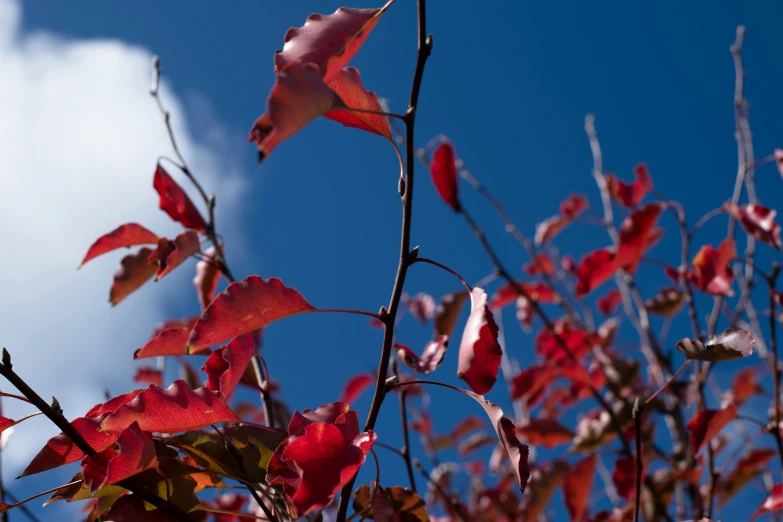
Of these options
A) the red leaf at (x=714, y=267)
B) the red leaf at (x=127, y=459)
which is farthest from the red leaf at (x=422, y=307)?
the red leaf at (x=127, y=459)

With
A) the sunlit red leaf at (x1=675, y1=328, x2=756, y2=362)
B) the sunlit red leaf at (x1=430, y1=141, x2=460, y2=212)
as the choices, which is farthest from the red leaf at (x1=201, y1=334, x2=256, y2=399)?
the sunlit red leaf at (x1=430, y1=141, x2=460, y2=212)

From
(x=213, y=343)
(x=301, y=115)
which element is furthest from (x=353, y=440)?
(x=301, y=115)

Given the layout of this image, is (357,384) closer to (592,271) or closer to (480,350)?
(592,271)

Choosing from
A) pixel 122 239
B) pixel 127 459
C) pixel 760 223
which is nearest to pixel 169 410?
pixel 127 459

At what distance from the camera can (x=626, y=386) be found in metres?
2.35

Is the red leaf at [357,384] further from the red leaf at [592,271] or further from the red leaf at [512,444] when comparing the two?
the red leaf at [512,444]

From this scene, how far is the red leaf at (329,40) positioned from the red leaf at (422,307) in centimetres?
183

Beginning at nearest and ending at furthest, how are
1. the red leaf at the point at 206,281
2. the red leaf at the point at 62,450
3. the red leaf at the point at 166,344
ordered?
1. the red leaf at the point at 62,450
2. the red leaf at the point at 166,344
3. the red leaf at the point at 206,281

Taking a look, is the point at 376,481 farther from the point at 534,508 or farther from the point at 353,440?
the point at 534,508

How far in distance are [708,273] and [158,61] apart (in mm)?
1452

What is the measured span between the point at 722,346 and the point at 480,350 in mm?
377

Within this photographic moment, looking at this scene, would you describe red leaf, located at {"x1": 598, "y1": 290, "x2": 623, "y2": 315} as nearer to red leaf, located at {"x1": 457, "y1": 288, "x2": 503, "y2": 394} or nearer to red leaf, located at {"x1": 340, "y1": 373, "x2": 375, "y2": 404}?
red leaf, located at {"x1": 340, "y1": 373, "x2": 375, "y2": 404}

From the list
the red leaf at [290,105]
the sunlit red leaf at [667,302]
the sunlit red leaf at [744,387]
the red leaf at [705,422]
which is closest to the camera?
the red leaf at [290,105]

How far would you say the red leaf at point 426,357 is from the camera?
942mm
